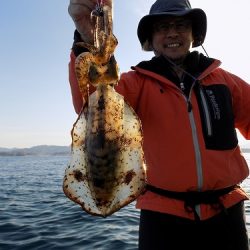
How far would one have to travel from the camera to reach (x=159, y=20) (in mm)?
4656

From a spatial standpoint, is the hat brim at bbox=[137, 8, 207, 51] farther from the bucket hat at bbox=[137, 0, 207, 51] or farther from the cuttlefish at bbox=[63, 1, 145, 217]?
the cuttlefish at bbox=[63, 1, 145, 217]

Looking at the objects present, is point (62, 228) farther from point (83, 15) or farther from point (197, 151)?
point (83, 15)

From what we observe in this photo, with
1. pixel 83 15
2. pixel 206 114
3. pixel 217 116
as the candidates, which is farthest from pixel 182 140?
pixel 83 15

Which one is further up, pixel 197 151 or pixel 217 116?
pixel 217 116

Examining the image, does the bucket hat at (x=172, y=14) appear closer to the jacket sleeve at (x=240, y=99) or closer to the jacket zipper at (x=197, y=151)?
the jacket sleeve at (x=240, y=99)

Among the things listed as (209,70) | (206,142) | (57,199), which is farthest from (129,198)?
(57,199)

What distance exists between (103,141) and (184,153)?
1.64 m

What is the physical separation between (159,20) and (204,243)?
2.84 meters

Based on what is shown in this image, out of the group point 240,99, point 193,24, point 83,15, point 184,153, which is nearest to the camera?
point 83,15

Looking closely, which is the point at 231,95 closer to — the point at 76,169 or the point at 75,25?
the point at 75,25

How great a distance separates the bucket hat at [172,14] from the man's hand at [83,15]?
1590mm

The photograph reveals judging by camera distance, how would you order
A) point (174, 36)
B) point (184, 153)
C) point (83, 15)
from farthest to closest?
point (174, 36), point (184, 153), point (83, 15)

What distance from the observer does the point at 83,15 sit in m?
3.11

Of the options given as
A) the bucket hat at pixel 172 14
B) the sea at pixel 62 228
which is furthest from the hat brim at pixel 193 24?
the sea at pixel 62 228
